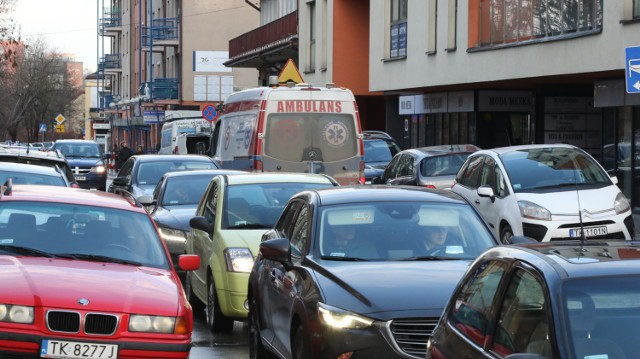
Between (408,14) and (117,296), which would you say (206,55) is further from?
(117,296)

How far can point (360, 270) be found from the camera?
8.09 m

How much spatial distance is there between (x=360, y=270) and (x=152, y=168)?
14811 mm

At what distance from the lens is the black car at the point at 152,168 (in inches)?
846

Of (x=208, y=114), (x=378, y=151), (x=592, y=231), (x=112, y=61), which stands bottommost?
(x=592, y=231)

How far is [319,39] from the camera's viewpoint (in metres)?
44.2

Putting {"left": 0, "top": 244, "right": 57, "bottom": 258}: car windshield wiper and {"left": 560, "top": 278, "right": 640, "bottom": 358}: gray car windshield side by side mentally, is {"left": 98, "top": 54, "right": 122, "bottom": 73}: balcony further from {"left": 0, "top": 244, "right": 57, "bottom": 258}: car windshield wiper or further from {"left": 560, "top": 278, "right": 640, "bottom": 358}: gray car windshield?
{"left": 560, "top": 278, "right": 640, "bottom": 358}: gray car windshield

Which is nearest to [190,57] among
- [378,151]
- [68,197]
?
[378,151]

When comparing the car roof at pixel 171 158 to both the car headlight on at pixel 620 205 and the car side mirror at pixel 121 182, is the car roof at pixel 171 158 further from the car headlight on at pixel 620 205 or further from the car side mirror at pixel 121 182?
the car headlight on at pixel 620 205

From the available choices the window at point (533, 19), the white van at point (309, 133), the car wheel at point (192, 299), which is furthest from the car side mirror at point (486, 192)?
the window at point (533, 19)

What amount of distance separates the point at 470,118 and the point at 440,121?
2994 mm

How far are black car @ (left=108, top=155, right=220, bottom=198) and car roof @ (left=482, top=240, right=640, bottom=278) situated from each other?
52.4 ft

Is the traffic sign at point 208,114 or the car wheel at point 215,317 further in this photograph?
the traffic sign at point 208,114

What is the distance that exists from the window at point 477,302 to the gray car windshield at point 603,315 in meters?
0.64

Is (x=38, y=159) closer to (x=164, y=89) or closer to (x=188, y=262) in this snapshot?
(x=188, y=262)
